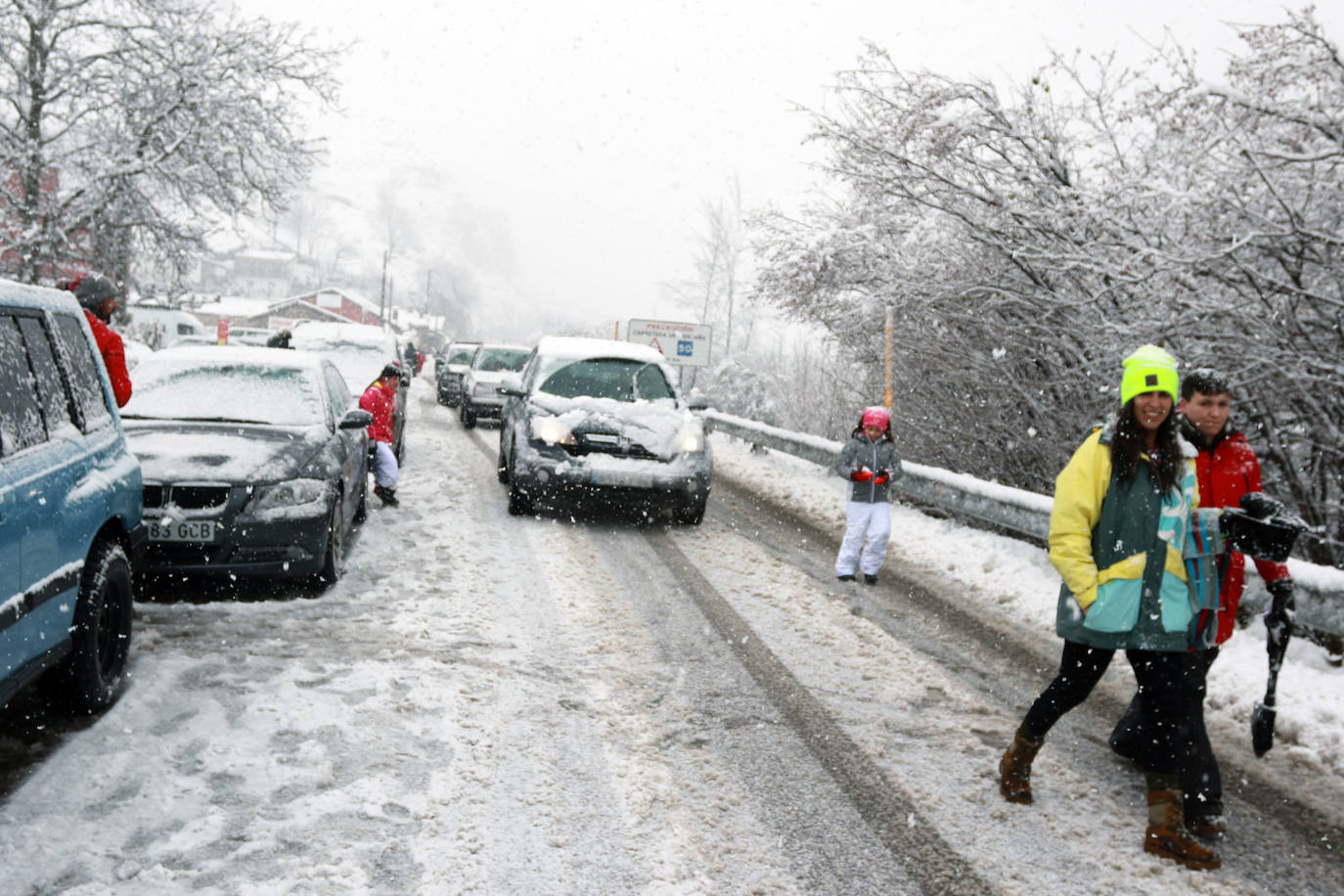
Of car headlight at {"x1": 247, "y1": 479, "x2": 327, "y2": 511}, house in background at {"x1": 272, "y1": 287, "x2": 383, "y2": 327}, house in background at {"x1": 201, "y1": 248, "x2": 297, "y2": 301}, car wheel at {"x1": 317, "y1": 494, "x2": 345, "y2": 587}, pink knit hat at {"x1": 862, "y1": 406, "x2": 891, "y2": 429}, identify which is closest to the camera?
car headlight at {"x1": 247, "y1": 479, "x2": 327, "y2": 511}

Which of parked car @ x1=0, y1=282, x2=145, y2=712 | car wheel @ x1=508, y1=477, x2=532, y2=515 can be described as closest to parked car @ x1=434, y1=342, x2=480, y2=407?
car wheel @ x1=508, y1=477, x2=532, y2=515

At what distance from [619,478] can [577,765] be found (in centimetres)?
522

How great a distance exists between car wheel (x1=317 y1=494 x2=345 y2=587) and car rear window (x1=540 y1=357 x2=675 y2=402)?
3411mm

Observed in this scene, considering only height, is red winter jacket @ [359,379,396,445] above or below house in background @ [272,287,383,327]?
below

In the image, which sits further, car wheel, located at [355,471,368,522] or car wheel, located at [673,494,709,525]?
car wheel, located at [673,494,709,525]

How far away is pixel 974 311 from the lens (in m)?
10.5

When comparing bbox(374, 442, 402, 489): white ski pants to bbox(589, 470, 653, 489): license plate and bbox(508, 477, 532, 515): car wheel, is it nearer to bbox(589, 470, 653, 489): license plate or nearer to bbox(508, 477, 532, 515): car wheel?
bbox(508, 477, 532, 515): car wheel

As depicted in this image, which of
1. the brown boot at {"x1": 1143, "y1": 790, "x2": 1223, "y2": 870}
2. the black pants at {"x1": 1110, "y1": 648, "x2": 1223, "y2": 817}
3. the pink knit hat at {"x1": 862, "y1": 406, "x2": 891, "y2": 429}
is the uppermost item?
the pink knit hat at {"x1": 862, "y1": 406, "x2": 891, "y2": 429}

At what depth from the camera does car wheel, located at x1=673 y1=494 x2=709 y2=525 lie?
917 cm

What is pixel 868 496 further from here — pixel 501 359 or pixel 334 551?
pixel 501 359

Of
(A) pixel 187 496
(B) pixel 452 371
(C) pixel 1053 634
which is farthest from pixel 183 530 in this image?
(B) pixel 452 371

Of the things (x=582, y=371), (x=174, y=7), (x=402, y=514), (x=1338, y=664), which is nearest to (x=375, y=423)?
(x=402, y=514)

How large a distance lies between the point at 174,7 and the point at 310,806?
23.3 m

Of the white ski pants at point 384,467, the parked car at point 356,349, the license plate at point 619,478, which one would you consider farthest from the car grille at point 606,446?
the parked car at point 356,349
